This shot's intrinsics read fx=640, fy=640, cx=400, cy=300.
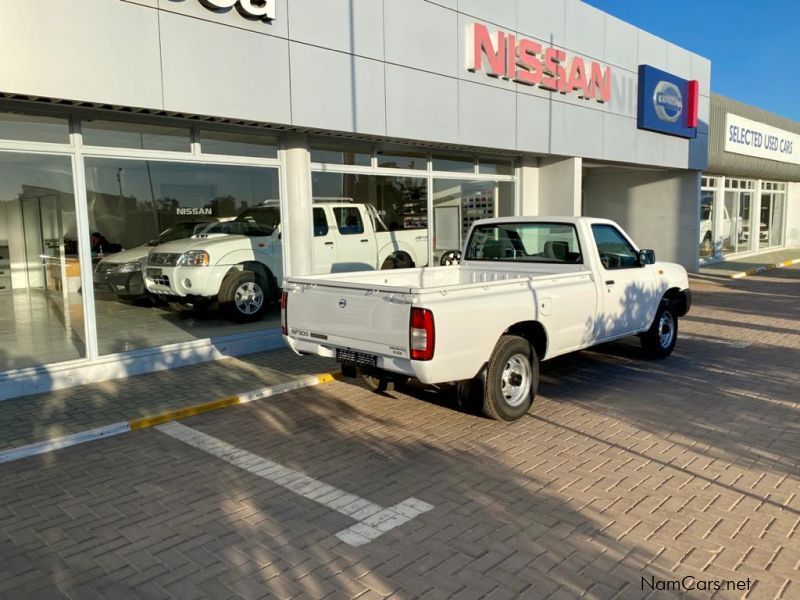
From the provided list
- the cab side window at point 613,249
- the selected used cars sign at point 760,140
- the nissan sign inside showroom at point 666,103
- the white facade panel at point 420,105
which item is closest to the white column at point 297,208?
the white facade panel at point 420,105

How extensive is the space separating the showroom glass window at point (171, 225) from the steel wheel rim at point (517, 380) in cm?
471

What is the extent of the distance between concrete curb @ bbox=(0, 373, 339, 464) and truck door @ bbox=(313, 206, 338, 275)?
283 cm

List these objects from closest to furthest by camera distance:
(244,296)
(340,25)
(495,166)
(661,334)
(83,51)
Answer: (83,51) < (661,334) < (340,25) < (244,296) < (495,166)

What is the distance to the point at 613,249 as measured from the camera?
24.9ft

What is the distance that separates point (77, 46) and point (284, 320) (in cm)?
352

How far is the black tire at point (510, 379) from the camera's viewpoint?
570cm

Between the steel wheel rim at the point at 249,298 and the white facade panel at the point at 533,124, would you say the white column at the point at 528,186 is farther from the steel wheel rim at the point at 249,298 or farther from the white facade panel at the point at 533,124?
the steel wheel rim at the point at 249,298

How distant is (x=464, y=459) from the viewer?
507 cm

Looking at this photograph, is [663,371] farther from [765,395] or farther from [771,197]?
[771,197]

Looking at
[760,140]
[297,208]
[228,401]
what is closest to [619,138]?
[297,208]

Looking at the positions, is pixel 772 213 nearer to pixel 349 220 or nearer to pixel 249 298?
pixel 349 220

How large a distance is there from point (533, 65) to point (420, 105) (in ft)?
11.0

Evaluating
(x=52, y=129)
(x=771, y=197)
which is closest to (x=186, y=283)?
(x=52, y=129)

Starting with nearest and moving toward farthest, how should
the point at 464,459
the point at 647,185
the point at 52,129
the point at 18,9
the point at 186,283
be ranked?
the point at 464,459
the point at 18,9
the point at 52,129
the point at 186,283
the point at 647,185
